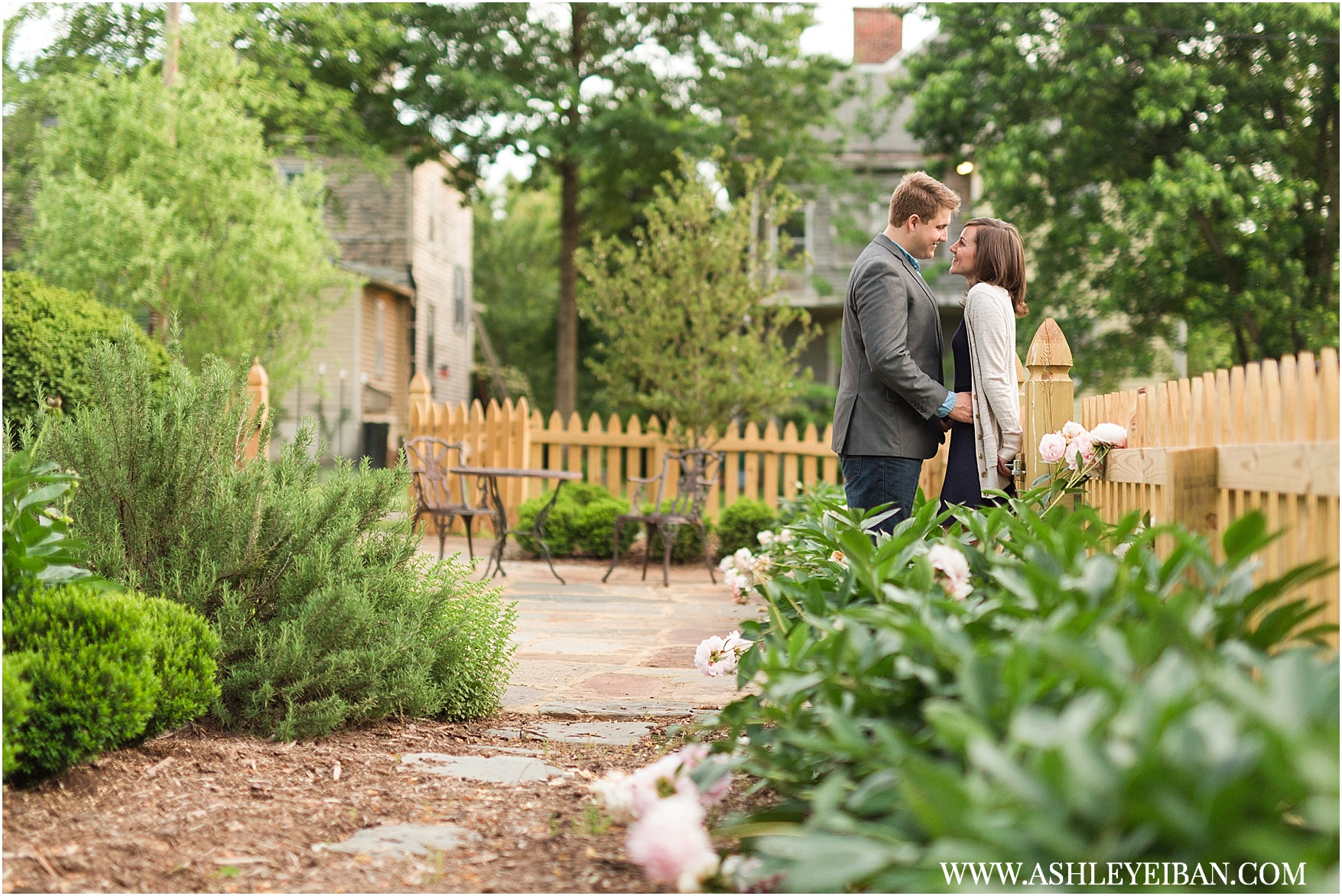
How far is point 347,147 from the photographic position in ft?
61.1

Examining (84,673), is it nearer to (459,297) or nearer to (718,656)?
(718,656)

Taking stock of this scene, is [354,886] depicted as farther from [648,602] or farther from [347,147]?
[347,147]

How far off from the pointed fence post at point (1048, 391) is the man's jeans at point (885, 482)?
56 centimetres

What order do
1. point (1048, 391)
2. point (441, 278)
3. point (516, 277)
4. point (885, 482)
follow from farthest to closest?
point (516, 277) → point (441, 278) → point (1048, 391) → point (885, 482)

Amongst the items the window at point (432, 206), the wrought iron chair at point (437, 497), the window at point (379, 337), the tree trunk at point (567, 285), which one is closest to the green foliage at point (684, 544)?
the wrought iron chair at point (437, 497)


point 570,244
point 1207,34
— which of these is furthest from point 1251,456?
point 570,244

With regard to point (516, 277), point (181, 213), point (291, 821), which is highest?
point (516, 277)

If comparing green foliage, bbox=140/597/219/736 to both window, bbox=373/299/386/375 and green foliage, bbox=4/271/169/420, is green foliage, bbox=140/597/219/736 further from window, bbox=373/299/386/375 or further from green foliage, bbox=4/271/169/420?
window, bbox=373/299/386/375

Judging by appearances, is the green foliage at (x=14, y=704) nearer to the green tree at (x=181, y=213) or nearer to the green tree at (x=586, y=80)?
the green tree at (x=181, y=213)

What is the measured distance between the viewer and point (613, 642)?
5.21 m

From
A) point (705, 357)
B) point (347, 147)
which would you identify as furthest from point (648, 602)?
point (347, 147)

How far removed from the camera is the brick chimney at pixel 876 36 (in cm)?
2300

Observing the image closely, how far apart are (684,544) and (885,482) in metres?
5.76

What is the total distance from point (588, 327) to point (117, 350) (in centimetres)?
1960
